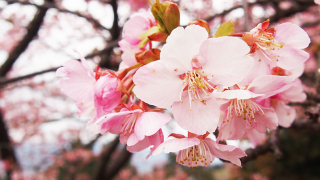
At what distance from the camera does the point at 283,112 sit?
2.76 feet

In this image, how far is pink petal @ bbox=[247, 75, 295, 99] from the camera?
55 centimetres

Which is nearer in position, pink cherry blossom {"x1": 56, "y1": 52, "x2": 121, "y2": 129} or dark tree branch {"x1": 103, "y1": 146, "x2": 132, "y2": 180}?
pink cherry blossom {"x1": 56, "y1": 52, "x2": 121, "y2": 129}

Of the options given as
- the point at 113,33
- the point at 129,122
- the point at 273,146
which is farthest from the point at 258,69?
the point at 113,33

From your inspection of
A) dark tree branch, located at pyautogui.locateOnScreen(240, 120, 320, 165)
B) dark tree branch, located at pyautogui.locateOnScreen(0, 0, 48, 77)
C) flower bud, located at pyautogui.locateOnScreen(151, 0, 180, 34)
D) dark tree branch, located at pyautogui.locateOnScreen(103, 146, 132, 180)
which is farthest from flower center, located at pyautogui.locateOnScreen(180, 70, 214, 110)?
dark tree branch, located at pyautogui.locateOnScreen(0, 0, 48, 77)

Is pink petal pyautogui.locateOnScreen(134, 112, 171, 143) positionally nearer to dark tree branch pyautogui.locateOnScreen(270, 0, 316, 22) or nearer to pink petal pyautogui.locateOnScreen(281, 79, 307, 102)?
pink petal pyautogui.locateOnScreen(281, 79, 307, 102)

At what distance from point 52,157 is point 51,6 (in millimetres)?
5008

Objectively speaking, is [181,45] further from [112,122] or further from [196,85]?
[112,122]

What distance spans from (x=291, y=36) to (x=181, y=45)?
374 millimetres

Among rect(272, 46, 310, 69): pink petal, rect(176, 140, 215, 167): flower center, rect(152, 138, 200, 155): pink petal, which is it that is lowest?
rect(176, 140, 215, 167): flower center

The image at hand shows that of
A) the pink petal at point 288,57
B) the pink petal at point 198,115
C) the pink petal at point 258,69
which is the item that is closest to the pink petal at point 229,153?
the pink petal at point 198,115

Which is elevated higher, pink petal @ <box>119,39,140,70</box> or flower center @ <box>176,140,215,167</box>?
pink petal @ <box>119,39,140,70</box>

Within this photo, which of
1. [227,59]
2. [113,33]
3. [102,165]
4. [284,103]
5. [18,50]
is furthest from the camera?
[18,50]

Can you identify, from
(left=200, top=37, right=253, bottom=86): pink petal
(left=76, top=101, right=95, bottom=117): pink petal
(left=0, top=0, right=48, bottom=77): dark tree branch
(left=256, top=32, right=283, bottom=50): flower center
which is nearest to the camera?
(left=200, top=37, right=253, bottom=86): pink petal

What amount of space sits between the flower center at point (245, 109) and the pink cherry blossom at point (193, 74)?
0.11m
